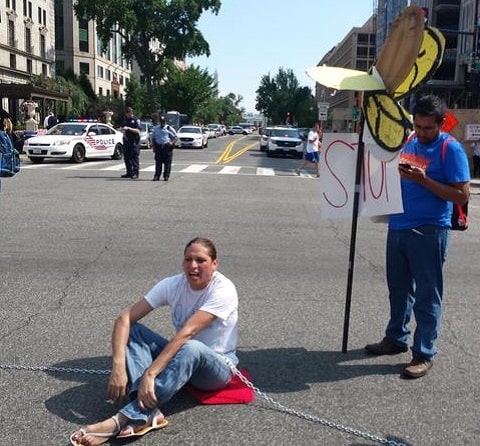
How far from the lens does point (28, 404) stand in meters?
3.65

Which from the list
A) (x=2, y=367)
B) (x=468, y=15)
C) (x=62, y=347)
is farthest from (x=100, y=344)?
(x=468, y=15)

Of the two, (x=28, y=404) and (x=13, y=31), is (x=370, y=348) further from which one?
(x=13, y=31)

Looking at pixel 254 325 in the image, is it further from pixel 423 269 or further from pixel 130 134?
pixel 130 134

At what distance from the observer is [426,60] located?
4062 mm

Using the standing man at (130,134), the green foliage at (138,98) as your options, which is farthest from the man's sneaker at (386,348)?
the green foliage at (138,98)

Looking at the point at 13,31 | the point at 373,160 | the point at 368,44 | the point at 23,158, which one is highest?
the point at 368,44

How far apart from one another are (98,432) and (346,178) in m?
2.39

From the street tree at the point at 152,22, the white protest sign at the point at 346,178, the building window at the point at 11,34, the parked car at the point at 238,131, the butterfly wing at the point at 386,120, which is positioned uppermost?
the street tree at the point at 152,22

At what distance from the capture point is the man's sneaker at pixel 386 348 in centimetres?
457

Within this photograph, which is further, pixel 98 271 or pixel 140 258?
pixel 140 258

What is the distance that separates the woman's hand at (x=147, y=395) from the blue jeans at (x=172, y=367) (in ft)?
0.11

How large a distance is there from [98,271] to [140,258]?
30.5 inches

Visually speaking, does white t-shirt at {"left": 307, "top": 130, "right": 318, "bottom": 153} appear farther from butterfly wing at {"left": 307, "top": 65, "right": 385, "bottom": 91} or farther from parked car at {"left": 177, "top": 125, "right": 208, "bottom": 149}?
parked car at {"left": 177, "top": 125, "right": 208, "bottom": 149}

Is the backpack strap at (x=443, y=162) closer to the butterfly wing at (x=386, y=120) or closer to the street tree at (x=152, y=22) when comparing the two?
the butterfly wing at (x=386, y=120)
